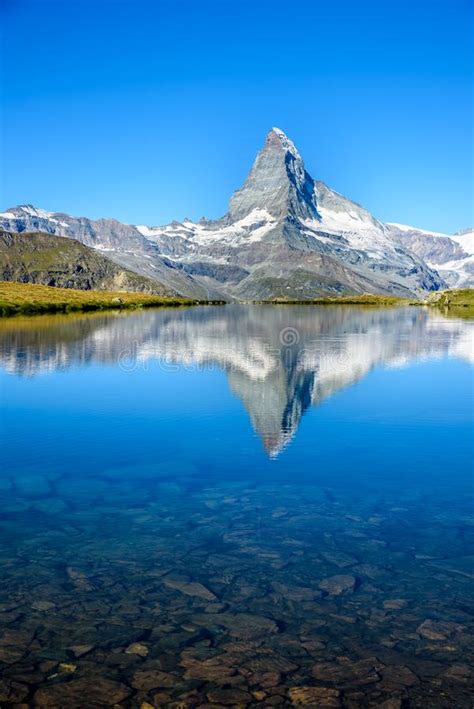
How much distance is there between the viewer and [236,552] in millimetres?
19484

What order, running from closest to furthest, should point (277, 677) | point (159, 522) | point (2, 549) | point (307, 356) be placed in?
1. point (277, 677)
2. point (2, 549)
3. point (159, 522)
4. point (307, 356)

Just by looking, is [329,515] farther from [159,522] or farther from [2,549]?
[2,549]

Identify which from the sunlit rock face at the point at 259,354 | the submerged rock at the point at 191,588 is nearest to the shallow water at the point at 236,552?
the submerged rock at the point at 191,588

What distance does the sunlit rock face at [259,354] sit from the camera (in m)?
46.2

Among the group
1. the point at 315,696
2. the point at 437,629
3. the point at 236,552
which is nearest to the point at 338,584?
the point at 437,629

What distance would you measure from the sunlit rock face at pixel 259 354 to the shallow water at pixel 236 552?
95cm

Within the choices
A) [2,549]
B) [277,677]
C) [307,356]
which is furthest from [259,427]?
[307,356]

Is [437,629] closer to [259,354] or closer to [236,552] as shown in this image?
[236,552]

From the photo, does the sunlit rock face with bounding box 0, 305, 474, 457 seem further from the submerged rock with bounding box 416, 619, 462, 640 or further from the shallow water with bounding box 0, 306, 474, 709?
the submerged rock with bounding box 416, 619, 462, 640

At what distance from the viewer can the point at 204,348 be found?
84375 millimetres

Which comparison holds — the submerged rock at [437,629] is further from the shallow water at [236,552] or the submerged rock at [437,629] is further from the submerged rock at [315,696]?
the submerged rock at [315,696]

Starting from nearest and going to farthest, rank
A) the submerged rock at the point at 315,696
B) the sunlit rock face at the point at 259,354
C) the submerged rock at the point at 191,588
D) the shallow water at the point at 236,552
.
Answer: the submerged rock at the point at 315,696 → the shallow water at the point at 236,552 → the submerged rock at the point at 191,588 → the sunlit rock face at the point at 259,354

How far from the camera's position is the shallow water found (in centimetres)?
1354

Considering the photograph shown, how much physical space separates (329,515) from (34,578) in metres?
9.92
